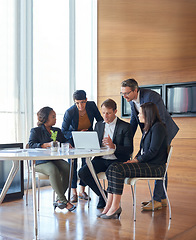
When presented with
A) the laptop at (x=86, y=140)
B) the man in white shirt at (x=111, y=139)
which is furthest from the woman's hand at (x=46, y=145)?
the man in white shirt at (x=111, y=139)

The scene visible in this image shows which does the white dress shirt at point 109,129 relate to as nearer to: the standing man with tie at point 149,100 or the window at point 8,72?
the standing man with tie at point 149,100

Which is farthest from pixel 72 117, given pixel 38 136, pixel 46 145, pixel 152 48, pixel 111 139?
pixel 152 48

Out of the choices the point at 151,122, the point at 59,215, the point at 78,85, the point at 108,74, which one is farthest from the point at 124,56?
the point at 59,215

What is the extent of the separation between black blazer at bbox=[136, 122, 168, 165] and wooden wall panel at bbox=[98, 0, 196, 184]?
2669 mm

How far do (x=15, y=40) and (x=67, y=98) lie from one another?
1669mm

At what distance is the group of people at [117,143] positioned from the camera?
3.50 meters

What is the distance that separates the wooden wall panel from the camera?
6238mm

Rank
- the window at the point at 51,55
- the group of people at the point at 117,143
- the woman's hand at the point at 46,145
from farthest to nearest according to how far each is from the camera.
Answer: the window at the point at 51,55, the woman's hand at the point at 46,145, the group of people at the point at 117,143

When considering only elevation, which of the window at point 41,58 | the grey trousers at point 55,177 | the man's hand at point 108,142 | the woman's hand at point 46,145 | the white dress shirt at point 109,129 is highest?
the window at point 41,58

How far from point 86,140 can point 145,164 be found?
2.14ft

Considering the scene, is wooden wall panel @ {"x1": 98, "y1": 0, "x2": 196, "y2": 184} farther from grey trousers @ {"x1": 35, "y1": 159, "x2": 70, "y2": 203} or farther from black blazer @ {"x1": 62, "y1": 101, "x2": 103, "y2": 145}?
grey trousers @ {"x1": 35, "y1": 159, "x2": 70, "y2": 203}

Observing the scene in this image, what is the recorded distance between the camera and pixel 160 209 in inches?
157

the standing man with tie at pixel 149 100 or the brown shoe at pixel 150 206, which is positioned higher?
the standing man with tie at pixel 149 100

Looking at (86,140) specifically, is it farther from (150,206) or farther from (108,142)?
(150,206)
